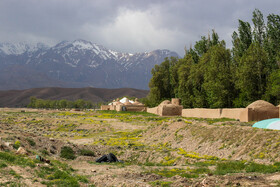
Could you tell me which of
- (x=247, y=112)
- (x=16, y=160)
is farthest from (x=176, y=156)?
(x=247, y=112)

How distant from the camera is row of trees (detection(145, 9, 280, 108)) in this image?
142ft

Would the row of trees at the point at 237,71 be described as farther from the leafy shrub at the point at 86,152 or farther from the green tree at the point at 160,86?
the leafy shrub at the point at 86,152

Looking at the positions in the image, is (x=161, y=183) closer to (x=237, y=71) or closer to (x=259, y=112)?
(x=259, y=112)

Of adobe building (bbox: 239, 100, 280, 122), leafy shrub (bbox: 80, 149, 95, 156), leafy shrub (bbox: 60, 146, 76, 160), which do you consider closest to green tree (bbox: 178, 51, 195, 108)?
adobe building (bbox: 239, 100, 280, 122)

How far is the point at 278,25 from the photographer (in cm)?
4688

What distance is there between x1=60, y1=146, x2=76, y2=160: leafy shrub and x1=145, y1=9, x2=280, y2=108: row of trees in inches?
1133

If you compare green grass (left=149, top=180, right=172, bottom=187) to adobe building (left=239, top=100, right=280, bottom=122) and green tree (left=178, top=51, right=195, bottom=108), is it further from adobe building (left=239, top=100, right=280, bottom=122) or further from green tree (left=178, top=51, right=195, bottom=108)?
green tree (left=178, top=51, right=195, bottom=108)

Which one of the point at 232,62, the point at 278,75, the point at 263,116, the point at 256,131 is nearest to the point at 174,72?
the point at 232,62

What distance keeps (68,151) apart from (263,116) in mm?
22841

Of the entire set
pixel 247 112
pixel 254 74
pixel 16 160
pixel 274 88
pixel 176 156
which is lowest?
pixel 176 156

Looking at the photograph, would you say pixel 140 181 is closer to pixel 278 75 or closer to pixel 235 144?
pixel 235 144

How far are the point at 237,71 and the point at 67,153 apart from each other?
32511 millimetres

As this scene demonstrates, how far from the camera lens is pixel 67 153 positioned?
20.8 m

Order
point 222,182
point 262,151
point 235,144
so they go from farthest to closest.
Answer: point 235,144 < point 262,151 < point 222,182
